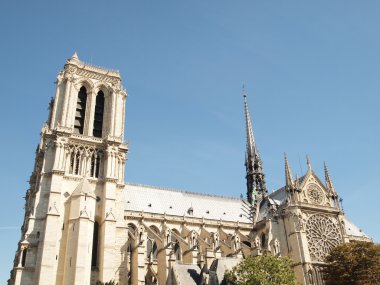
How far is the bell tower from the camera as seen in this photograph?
35562 millimetres

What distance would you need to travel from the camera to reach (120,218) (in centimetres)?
4116

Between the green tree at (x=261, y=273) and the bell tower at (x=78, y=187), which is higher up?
the bell tower at (x=78, y=187)

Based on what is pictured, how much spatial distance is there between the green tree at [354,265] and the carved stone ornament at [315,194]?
9.77 meters

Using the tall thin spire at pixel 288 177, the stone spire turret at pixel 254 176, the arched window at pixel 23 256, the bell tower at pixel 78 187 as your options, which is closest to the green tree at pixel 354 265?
the tall thin spire at pixel 288 177

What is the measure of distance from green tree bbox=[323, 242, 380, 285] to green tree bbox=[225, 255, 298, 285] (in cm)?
1151

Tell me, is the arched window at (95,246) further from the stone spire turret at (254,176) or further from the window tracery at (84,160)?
the stone spire turret at (254,176)

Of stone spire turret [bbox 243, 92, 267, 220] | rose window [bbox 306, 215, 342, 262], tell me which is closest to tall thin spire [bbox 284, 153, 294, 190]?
rose window [bbox 306, 215, 342, 262]

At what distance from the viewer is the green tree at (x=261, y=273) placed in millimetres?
29906

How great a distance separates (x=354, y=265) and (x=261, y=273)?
14.7 meters

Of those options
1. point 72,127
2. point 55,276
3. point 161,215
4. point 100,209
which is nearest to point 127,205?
point 161,215

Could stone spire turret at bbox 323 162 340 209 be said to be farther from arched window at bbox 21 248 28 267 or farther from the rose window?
arched window at bbox 21 248 28 267

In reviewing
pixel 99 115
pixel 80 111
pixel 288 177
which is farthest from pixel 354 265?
pixel 80 111

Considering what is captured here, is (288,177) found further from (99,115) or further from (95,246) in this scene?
(95,246)

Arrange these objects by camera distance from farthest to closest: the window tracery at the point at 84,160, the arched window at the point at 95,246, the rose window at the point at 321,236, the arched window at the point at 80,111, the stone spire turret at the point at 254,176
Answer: the stone spire turret at the point at 254,176, the rose window at the point at 321,236, the arched window at the point at 80,111, the window tracery at the point at 84,160, the arched window at the point at 95,246
